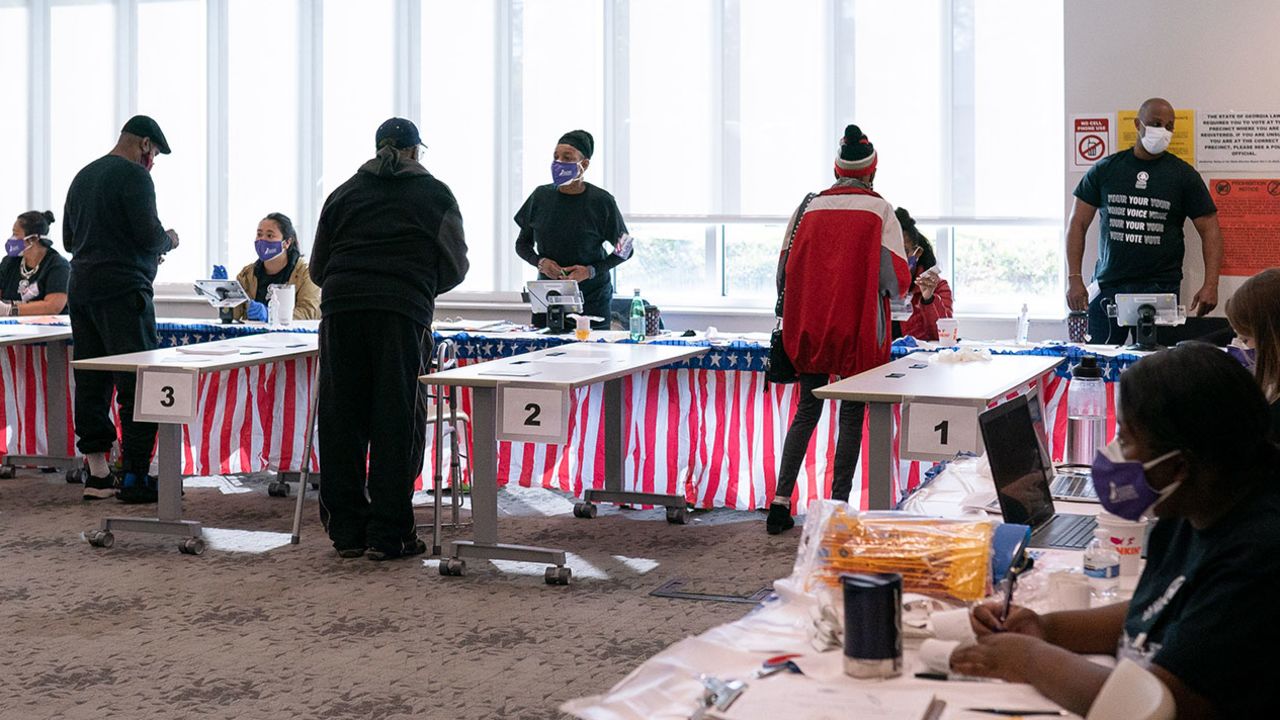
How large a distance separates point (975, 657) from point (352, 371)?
344 cm

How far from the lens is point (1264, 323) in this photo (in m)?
2.55

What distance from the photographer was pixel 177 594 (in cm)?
450

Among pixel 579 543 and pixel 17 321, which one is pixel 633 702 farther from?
pixel 17 321

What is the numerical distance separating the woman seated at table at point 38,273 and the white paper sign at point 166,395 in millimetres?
2999

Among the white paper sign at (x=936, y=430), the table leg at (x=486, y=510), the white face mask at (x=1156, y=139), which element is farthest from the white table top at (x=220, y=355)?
the white face mask at (x=1156, y=139)

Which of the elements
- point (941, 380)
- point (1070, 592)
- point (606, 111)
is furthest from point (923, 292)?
point (1070, 592)

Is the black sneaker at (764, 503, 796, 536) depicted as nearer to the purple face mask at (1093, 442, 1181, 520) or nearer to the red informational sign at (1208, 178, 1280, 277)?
the red informational sign at (1208, 178, 1280, 277)

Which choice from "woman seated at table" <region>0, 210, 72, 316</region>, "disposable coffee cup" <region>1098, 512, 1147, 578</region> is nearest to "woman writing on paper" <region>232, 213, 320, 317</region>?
"woman seated at table" <region>0, 210, 72, 316</region>

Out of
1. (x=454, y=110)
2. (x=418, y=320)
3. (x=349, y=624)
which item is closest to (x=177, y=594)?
(x=349, y=624)

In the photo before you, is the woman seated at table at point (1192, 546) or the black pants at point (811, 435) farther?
the black pants at point (811, 435)

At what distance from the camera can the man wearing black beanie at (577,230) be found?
6.53m

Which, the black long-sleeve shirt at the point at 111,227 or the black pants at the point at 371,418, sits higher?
the black long-sleeve shirt at the point at 111,227

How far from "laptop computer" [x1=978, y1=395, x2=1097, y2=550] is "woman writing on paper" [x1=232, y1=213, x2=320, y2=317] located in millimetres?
4634

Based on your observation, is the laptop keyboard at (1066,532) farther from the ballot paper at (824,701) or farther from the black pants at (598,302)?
the black pants at (598,302)
